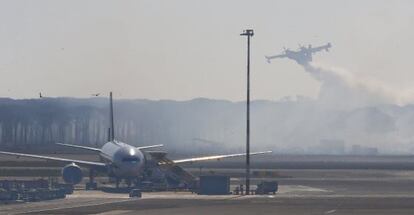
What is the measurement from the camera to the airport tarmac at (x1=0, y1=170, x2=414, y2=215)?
75000 millimetres

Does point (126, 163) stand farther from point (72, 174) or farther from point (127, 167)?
point (72, 174)

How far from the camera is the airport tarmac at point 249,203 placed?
246ft

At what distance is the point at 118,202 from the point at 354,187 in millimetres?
35753

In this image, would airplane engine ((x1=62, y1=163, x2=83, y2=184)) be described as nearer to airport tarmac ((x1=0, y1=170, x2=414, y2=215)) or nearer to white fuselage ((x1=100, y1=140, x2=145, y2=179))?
white fuselage ((x1=100, y1=140, x2=145, y2=179))

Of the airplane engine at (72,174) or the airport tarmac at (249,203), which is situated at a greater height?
the airplane engine at (72,174)

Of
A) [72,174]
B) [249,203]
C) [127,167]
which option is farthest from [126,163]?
[249,203]

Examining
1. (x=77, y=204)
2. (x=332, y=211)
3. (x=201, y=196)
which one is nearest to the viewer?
(x=332, y=211)

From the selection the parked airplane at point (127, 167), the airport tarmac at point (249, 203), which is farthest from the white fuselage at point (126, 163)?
the airport tarmac at point (249, 203)

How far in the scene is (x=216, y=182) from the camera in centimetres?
10394

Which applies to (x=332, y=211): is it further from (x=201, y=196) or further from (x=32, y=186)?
(x=32, y=186)

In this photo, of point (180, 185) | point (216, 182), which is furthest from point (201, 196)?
point (180, 185)

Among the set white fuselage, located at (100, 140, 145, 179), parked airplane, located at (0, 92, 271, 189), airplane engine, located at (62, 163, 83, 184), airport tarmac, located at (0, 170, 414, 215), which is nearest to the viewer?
airport tarmac, located at (0, 170, 414, 215)

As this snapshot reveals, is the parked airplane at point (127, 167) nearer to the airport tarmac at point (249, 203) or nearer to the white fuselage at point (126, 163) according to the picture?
the white fuselage at point (126, 163)

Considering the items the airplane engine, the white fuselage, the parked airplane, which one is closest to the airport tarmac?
the white fuselage
